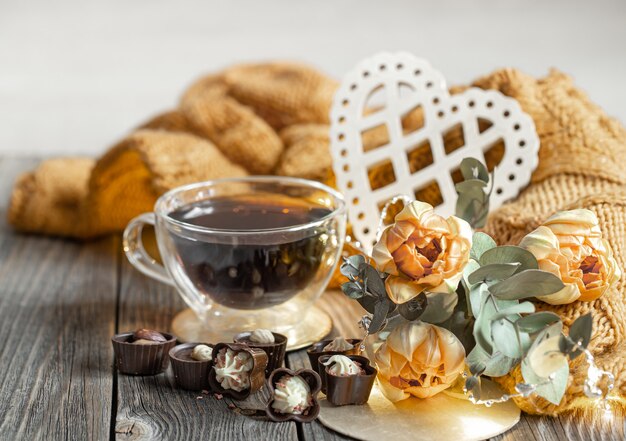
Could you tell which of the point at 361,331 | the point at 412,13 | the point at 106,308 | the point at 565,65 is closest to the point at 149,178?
the point at 106,308

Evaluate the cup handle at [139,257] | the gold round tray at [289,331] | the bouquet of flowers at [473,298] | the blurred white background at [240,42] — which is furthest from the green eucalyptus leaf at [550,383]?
the blurred white background at [240,42]

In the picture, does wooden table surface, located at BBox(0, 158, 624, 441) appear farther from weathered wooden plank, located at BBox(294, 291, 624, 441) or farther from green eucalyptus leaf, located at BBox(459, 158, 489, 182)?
green eucalyptus leaf, located at BBox(459, 158, 489, 182)

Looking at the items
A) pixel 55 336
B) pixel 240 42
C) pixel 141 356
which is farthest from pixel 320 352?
pixel 240 42

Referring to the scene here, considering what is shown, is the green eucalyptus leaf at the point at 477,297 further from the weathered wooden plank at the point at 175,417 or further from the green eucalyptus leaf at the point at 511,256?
the weathered wooden plank at the point at 175,417

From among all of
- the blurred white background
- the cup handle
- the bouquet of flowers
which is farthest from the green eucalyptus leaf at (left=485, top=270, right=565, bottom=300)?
the blurred white background

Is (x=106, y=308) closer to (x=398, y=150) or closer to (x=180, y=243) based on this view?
(x=180, y=243)

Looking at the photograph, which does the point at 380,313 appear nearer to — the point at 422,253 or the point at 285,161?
the point at 422,253

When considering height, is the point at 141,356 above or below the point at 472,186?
below
